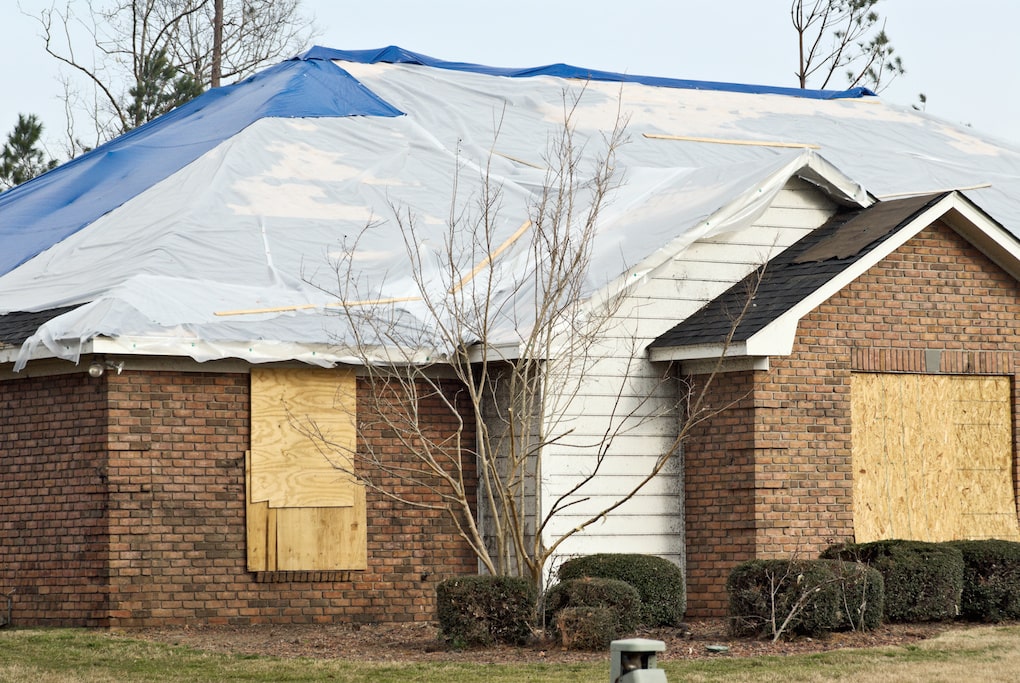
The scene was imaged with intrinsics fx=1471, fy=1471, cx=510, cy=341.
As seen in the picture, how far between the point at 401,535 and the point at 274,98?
21.7 ft

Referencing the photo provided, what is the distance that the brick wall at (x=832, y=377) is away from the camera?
1389 cm

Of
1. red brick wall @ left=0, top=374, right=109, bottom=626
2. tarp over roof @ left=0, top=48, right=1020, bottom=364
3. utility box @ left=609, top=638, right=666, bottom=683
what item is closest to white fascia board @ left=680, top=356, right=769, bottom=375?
tarp over roof @ left=0, top=48, right=1020, bottom=364

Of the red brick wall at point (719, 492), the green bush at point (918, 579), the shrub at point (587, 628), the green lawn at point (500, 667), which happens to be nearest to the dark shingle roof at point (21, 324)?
the green lawn at point (500, 667)

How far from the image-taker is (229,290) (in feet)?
47.5

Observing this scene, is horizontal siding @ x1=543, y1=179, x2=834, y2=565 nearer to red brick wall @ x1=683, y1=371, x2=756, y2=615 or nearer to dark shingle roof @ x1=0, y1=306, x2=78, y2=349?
red brick wall @ x1=683, y1=371, x2=756, y2=615

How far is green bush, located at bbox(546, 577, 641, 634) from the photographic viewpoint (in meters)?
11.7

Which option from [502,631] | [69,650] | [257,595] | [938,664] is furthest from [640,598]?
[69,650]

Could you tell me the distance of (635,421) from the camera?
14.6 metres

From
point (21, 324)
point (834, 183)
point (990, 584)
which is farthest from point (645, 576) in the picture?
point (21, 324)

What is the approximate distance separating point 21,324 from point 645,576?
643cm

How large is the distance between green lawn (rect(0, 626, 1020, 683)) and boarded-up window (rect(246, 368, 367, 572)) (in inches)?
89.2

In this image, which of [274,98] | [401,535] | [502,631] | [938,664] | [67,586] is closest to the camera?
[938,664]

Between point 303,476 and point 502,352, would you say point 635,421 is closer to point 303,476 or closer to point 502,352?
point 502,352

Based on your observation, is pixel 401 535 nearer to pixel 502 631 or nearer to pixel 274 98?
pixel 502 631
